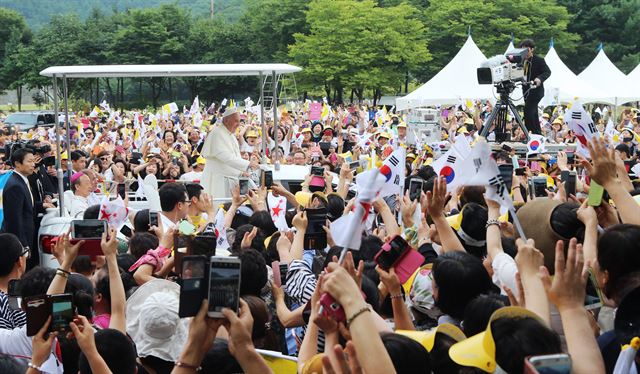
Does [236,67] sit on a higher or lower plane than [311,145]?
higher

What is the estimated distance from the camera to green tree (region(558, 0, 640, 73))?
53.0 m

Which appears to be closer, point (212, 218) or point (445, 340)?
point (445, 340)

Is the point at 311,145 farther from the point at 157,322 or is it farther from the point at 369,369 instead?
the point at 369,369

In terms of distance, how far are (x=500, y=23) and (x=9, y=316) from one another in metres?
48.3

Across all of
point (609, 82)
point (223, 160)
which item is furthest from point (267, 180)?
point (609, 82)

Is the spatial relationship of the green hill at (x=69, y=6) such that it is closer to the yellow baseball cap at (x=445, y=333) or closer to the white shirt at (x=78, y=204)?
the white shirt at (x=78, y=204)

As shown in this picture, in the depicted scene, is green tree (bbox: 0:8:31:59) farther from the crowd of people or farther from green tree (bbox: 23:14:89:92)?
the crowd of people

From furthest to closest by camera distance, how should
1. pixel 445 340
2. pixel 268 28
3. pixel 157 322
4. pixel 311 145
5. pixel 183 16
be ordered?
pixel 183 16 < pixel 268 28 < pixel 311 145 < pixel 157 322 < pixel 445 340

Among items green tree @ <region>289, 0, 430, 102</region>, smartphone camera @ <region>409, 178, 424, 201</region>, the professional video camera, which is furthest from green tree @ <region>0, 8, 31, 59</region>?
smartphone camera @ <region>409, 178, 424, 201</region>

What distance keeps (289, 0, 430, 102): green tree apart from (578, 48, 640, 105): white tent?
63.7 feet

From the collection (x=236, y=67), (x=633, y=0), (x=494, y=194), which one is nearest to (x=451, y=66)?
(x=236, y=67)

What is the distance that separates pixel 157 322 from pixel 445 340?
133cm

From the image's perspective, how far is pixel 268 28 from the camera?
60.1 meters

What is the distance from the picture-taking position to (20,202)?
8.02 m
